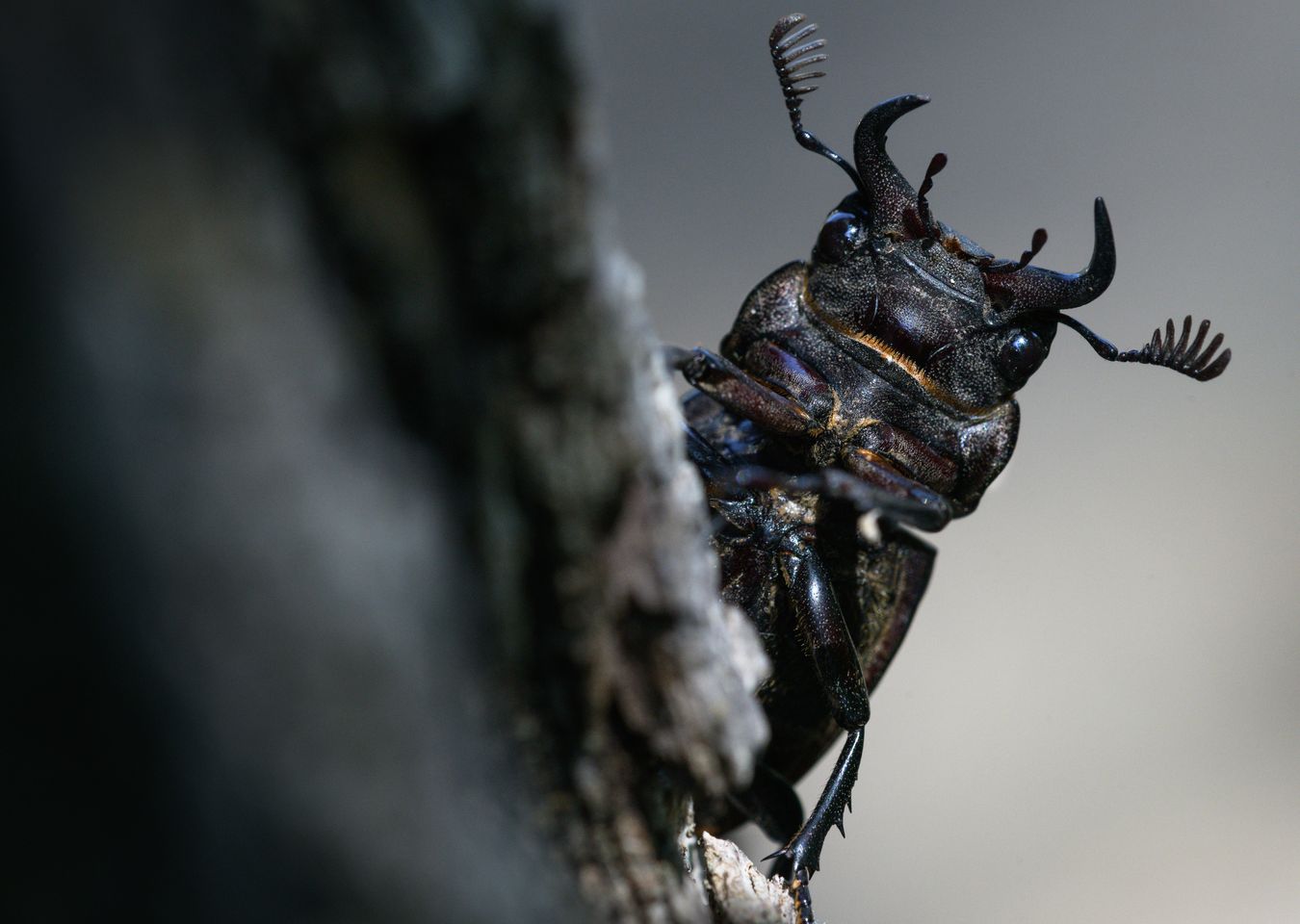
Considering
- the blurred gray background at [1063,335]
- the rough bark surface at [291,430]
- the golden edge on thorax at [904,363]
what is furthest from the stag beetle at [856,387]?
the blurred gray background at [1063,335]

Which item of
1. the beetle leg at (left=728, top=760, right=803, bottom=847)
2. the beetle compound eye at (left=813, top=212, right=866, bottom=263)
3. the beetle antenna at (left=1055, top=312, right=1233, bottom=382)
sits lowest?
the beetle leg at (left=728, top=760, right=803, bottom=847)

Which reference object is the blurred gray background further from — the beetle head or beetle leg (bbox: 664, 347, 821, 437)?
beetle leg (bbox: 664, 347, 821, 437)

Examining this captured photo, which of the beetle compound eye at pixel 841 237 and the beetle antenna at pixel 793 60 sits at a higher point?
the beetle antenna at pixel 793 60

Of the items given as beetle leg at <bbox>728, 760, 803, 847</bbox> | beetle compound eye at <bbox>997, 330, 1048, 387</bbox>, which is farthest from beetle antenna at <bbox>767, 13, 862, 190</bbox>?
beetle leg at <bbox>728, 760, 803, 847</bbox>

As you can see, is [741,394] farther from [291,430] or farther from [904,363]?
[291,430]

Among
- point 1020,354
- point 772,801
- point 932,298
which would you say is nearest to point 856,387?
point 932,298

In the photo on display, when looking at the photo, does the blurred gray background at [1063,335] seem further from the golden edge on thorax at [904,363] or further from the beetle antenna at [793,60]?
the beetle antenna at [793,60]
